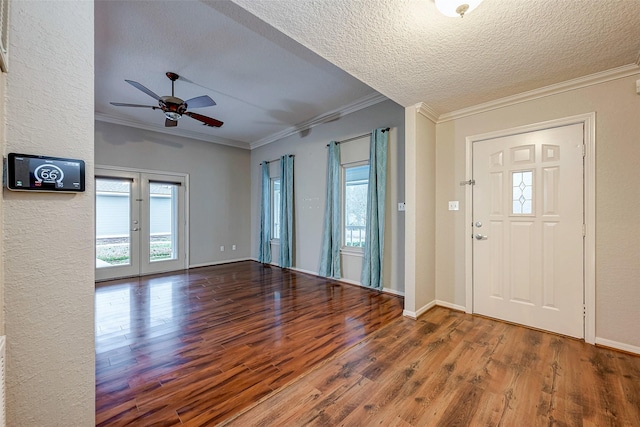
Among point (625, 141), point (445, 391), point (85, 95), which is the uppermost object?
point (625, 141)

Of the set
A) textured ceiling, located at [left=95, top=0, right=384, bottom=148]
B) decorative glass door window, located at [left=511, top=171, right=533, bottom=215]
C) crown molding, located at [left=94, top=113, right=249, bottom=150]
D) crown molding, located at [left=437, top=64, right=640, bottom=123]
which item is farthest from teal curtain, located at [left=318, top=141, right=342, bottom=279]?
crown molding, located at [left=94, top=113, right=249, bottom=150]

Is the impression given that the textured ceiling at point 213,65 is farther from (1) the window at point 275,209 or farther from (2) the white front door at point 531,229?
(2) the white front door at point 531,229

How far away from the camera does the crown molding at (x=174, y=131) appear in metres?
4.71

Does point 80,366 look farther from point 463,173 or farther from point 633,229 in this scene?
point 633,229

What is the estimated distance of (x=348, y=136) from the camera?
448 cm

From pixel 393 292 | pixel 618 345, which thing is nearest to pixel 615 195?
pixel 618 345

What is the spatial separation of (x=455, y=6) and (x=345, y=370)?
2.50m

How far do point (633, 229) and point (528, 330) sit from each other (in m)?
1.25

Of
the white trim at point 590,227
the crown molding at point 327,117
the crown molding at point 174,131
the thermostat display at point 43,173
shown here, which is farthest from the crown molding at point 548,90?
the crown molding at point 174,131

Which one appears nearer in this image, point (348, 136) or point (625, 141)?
point (625, 141)

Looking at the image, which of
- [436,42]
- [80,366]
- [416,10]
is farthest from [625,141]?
[80,366]

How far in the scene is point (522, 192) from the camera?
9.14 feet

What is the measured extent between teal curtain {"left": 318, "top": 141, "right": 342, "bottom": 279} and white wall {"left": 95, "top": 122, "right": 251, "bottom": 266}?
2.73m

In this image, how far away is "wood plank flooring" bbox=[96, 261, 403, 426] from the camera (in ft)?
5.57
